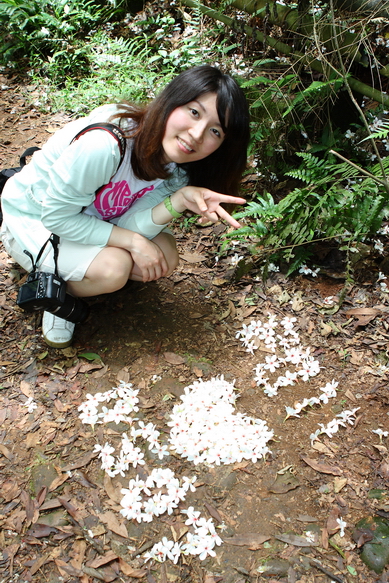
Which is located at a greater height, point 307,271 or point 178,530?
point 307,271

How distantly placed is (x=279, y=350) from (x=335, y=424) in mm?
758

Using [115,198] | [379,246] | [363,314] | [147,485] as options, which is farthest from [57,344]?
[379,246]

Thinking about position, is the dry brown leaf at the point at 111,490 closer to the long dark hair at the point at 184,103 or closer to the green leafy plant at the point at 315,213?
the long dark hair at the point at 184,103

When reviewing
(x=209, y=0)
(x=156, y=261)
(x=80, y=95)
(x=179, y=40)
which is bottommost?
(x=156, y=261)

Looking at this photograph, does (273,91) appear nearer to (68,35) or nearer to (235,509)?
(235,509)

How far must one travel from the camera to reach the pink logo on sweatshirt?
124 inches

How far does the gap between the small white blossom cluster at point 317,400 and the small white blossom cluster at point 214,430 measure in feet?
0.71

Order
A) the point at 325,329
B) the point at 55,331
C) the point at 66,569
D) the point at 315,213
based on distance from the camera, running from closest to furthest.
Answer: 1. the point at 66,569
2. the point at 55,331
3. the point at 325,329
4. the point at 315,213

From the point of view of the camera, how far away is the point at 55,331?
345 cm

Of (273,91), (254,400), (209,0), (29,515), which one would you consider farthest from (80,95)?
(29,515)

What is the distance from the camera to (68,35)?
6.85 metres

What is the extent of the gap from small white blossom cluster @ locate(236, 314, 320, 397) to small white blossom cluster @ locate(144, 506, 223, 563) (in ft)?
3.42

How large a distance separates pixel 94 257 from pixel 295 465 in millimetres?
1938

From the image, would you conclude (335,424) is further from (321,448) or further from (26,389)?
(26,389)
